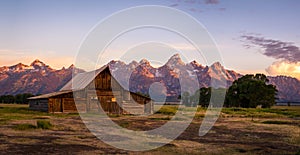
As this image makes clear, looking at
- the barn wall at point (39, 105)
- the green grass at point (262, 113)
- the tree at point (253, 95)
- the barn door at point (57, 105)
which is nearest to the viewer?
the barn door at point (57, 105)

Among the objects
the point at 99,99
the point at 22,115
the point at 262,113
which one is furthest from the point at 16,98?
the point at 262,113

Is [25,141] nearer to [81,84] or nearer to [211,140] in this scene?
[211,140]

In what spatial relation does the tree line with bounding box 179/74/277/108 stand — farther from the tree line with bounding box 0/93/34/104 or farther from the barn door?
the tree line with bounding box 0/93/34/104

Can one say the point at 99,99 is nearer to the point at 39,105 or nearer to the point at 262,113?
the point at 39,105

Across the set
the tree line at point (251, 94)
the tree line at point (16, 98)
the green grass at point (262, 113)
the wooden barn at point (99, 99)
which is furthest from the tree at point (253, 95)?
the tree line at point (16, 98)

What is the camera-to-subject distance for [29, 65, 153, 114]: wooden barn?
2196 inches

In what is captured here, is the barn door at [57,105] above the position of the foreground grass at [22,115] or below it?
above

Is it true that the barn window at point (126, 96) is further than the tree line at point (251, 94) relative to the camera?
No

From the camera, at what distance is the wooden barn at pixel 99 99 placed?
55.8 metres

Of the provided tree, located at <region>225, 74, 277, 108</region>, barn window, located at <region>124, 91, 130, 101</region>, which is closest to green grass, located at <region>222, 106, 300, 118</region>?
barn window, located at <region>124, 91, 130, 101</region>

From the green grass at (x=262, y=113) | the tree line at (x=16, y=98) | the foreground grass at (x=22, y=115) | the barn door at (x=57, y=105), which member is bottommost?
the green grass at (x=262, y=113)

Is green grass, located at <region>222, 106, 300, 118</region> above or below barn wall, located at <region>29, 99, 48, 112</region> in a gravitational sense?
below

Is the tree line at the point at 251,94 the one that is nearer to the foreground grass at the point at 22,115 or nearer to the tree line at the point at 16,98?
the foreground grass at the point at 22,115

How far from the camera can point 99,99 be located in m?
58.4
